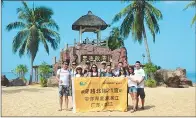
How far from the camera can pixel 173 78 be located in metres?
26.4

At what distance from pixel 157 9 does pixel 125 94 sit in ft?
74.4

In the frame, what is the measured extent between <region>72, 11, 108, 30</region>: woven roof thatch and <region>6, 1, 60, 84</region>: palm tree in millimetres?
4058

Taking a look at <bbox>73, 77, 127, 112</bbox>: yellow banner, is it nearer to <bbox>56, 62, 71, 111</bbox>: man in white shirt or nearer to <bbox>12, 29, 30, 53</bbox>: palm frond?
<bbox>56, 62, 71, 111</bbox>: man in white shirt

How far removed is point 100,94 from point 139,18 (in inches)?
875

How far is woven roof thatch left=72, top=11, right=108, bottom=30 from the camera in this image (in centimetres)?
3341

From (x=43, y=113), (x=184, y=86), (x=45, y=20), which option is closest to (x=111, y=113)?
(x=43, y=113)

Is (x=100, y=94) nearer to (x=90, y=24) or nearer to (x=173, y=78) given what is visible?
(x=173, y=78)

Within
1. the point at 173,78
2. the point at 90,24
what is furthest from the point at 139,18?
the point at 173,78

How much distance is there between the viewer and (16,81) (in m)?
29.6

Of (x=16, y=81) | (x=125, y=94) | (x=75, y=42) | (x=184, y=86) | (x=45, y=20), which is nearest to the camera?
(x=125, y=94)

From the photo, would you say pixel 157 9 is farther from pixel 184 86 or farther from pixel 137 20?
pixel 184 86

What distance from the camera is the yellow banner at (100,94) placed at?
11398mm

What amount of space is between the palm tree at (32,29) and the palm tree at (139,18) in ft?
24.6

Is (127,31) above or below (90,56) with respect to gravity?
above
